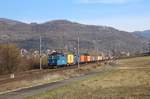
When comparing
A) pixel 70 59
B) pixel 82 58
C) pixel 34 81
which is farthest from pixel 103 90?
pixel 82 58

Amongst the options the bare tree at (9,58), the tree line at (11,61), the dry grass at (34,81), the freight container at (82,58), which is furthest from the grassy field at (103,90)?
the freight container at (82,58)

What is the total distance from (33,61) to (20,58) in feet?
36.6

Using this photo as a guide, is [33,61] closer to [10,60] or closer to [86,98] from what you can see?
[10,60]

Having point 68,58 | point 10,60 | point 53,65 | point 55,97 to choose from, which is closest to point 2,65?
point 10,60

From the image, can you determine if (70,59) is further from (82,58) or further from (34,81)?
(34,81)

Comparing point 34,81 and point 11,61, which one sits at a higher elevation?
point 11,61

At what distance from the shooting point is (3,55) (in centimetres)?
8306

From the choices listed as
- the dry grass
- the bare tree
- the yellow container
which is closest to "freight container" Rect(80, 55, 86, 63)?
the yellow container

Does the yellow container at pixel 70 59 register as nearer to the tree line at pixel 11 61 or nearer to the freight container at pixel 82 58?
the tree line at pixel 11 61

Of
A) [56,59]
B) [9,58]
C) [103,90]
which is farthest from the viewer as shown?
[56,59]

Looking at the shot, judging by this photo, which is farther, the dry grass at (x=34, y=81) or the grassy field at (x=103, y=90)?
the dry grass at (x=34, y=81)

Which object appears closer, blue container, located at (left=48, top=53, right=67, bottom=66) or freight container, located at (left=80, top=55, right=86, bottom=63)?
blue container, located at (left=48, top=53, right=67, bottom=66)

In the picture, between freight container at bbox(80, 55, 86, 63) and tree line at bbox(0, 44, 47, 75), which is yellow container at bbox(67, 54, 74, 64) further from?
freight container at bbox(80, 55, 86, 63)

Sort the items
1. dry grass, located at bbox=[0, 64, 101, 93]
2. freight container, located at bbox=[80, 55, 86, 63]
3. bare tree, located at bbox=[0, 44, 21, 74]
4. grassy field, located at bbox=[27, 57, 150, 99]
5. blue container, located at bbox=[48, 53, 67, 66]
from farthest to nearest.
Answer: freight container, located at bbox=[80, 55, 86, 63] → blue container, located at bbox=[48, 53, 67, 66] → bare tree, located at bbox=[0, 44, 21, 74] → dry grass, located at bbox=[0, 64, 101, 93] → grassy field, located at bbox=[27, 57, 150, 99]
